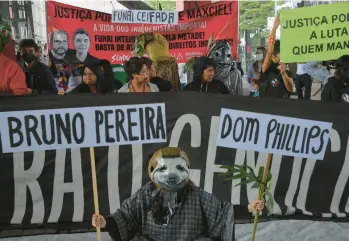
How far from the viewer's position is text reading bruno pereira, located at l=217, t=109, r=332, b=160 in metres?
3.29

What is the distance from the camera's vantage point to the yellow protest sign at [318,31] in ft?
12.0

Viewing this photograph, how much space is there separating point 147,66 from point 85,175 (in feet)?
5.02

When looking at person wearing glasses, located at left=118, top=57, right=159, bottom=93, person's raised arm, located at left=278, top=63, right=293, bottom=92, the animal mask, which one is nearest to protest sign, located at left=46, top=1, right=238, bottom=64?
person's raised arm, located at left=278, top=63, right=293, bottom=92

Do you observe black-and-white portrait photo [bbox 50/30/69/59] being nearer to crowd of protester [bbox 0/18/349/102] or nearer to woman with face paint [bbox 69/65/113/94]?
crowd of protester [bbox 0/18/349/102]

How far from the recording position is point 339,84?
14.0ft

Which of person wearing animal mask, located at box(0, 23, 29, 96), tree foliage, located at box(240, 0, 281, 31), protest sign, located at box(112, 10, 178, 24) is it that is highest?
tree foliage, located at box(240, 0, 281, 31)

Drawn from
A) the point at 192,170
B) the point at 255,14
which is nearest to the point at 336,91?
the point at 192,170

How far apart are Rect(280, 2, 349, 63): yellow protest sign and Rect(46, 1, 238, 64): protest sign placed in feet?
7.66

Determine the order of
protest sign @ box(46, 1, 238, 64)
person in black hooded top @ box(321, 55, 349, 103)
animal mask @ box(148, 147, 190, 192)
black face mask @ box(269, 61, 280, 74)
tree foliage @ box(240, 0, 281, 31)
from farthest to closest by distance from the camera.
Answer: tree foliage @ box(240, 0, 281, 31) < protest sign @ box(46, 1, 238, 64) < black face mask @ box(269, 61, 280, 74) < person in black hooded top @ box(321, 55, 349, 103) < animal mask @ box(148, 147, 190, 192)

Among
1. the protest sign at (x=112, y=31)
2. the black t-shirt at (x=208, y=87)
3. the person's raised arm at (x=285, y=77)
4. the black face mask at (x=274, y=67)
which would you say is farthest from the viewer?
the protest sign at (x=112, y=31)

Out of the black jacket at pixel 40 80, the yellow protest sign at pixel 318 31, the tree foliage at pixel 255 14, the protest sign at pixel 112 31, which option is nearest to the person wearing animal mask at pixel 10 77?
the black jacket at pixel 40 80

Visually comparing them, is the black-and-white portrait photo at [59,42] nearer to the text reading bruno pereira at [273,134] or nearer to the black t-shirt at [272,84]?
the black t-shirt at [272,84]

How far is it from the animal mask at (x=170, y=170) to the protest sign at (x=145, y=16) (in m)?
3.66

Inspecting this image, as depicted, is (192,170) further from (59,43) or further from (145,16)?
(59,43)
